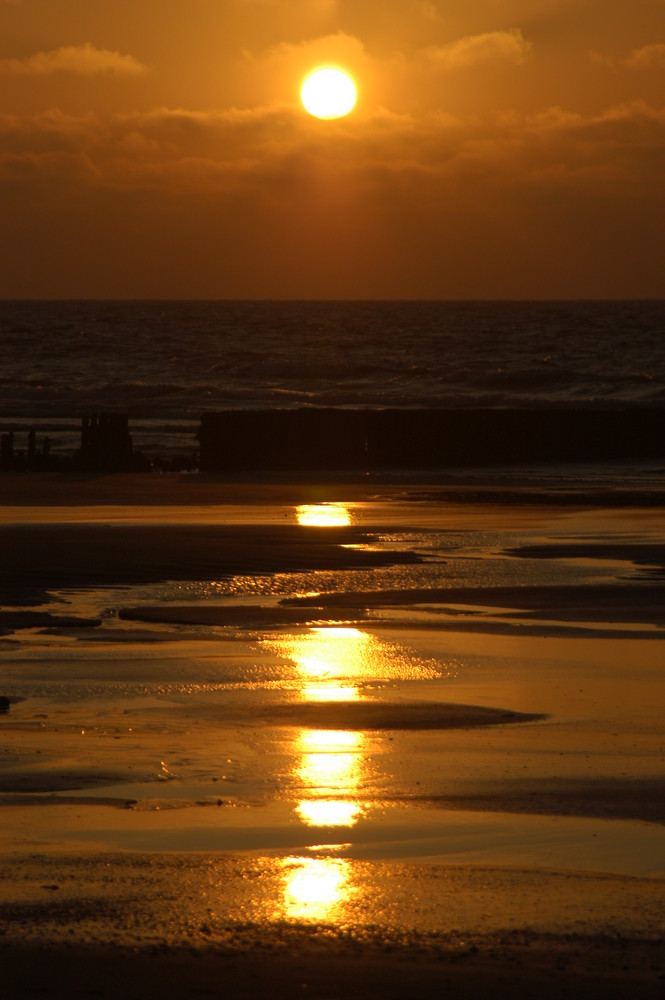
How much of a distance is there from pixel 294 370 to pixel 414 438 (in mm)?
40820

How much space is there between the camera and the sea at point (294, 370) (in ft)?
177

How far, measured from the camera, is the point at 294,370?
71.3 m

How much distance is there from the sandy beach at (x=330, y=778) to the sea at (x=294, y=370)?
2157 centimetres

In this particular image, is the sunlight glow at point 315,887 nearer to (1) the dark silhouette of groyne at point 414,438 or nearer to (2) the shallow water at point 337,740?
(2) the shallow water at point 337,740

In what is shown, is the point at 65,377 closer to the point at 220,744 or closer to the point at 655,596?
the point at 655,596

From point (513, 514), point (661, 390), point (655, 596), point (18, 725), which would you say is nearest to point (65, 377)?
point (661, 390)

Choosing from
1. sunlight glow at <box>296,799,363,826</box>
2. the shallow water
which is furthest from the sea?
sunlight glow at <box>296,799,363,826</box>

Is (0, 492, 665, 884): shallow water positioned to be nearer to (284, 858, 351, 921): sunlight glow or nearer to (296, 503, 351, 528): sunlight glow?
Answer: (284, 858, 351, 921): sunlight glow

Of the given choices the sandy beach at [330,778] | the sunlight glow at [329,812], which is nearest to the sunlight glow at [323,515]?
the sandy beach at [330,778]

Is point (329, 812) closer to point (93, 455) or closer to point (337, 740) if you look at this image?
point (337, 740)

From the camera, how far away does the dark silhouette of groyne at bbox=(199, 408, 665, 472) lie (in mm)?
29891

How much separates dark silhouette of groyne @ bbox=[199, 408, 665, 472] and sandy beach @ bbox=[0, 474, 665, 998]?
47.1ft

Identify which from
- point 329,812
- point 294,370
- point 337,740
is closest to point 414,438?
point 337,740

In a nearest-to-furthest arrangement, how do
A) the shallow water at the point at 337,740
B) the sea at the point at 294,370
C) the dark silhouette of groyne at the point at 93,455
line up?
the shallow water at the point at 337,740 → the dark silhouette of groyne at the point at 93,455 → the sea at the point at 294,370
